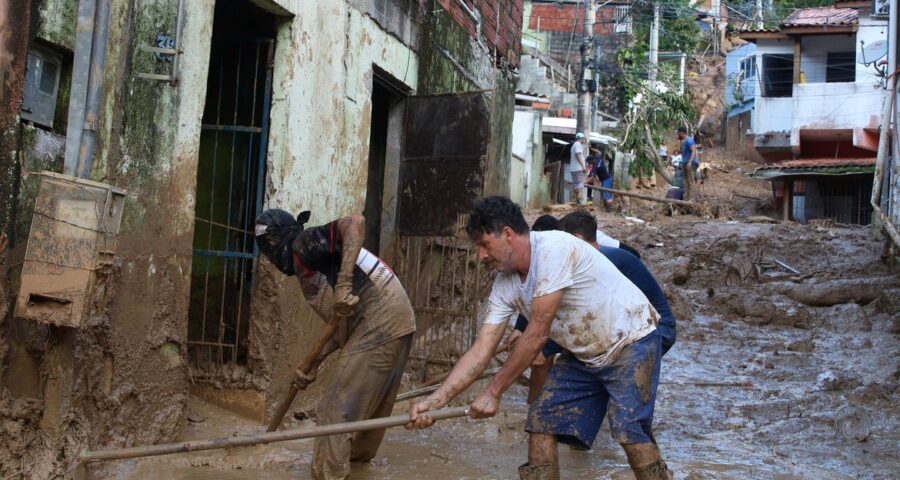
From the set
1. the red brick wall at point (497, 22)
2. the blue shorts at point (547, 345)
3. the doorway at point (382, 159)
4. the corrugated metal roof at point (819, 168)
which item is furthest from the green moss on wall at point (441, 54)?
the corrugated metal roof at point (819, 168)

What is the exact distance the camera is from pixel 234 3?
646 cm

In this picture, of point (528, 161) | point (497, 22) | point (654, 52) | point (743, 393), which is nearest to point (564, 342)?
point (743, 393)

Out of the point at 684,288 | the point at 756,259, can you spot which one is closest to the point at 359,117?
the point at 684,288

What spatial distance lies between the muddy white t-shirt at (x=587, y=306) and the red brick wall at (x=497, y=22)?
5.74m

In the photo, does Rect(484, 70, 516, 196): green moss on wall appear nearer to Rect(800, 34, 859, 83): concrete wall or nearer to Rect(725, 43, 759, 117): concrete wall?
Rect(800, 34, 859, 83): concrete wall

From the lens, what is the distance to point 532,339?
393 centimetres

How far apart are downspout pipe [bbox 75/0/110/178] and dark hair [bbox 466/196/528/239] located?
1878 mm

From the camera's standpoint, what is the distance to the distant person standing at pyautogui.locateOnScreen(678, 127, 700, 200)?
66.6ft

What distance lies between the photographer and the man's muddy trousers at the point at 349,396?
16.0 feet

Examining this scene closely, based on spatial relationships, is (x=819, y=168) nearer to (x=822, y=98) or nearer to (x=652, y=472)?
(x=822, y=98)

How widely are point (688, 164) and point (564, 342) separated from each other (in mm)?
17453

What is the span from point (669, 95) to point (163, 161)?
2641cm

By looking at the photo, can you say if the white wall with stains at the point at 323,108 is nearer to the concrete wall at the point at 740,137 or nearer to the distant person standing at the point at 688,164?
the distant person standing at the point at 688,164

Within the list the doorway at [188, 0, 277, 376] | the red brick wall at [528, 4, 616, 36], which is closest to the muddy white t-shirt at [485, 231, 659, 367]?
the doorway at [188, 0, 277, 376]
